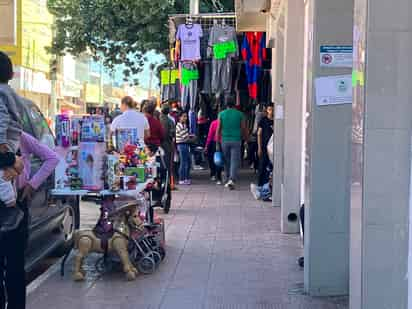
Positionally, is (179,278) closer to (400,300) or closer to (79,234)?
(79,234)

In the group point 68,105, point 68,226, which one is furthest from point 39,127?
point 68,105

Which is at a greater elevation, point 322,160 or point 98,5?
point 98,5

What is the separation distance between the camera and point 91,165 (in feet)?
24.1

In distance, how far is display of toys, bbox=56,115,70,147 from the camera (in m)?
7.51

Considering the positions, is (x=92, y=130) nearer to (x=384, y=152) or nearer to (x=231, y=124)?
(x=384, y=152)

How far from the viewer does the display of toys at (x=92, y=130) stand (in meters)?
7.47

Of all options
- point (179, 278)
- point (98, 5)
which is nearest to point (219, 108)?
point (98, 5)

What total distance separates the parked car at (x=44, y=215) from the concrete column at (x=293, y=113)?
9.78 ft

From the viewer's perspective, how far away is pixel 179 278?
7.22 m

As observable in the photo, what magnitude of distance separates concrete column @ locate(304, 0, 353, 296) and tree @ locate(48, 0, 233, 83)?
14738mm

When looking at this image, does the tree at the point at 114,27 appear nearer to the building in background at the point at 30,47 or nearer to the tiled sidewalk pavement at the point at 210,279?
the building in background at the point at 30,47

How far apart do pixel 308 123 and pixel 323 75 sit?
1.63ft

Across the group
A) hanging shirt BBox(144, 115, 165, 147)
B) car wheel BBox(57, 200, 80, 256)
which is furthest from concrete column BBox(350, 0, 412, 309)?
hanging shirt BBox(144, 115, 165, 147)

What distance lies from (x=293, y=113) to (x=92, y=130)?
10.7 feet
